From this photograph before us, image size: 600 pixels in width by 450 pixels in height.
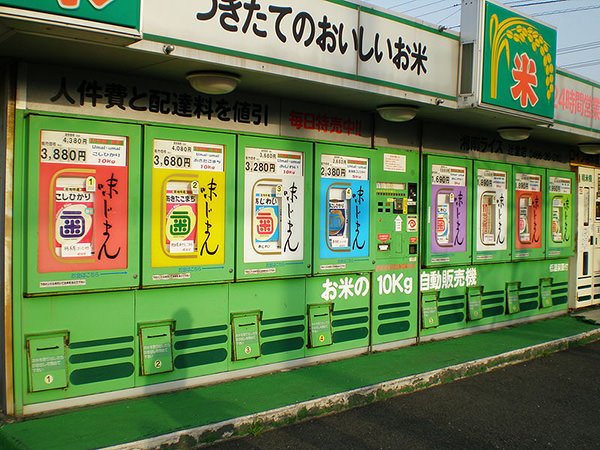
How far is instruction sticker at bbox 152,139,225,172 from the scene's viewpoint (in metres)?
5.70

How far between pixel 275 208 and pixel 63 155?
2.26 metres

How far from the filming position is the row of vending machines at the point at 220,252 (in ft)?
17.0

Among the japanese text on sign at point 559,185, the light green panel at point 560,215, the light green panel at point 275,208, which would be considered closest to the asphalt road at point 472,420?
the light green panel at point 275,208

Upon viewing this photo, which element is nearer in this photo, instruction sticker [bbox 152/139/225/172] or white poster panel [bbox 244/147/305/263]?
instruction sticker [bbox 152/139/225/172]

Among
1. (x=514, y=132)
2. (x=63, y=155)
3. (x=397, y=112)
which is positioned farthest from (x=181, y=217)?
(x=514, y=132)

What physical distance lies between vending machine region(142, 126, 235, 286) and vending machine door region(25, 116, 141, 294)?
161 millimetres

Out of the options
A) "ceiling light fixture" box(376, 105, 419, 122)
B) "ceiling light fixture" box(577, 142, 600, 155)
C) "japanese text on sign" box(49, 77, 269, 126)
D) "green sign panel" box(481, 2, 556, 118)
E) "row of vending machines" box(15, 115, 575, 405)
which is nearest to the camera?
"row of vending machines" box(15, 115, 575, 405)

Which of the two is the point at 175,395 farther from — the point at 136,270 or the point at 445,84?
the point at 445,84

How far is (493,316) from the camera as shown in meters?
9.37

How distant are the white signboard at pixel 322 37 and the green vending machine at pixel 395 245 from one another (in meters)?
1.15

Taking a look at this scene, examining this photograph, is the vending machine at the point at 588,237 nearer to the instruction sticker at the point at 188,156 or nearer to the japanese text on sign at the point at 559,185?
the japanese text on sign at the point at 559,185

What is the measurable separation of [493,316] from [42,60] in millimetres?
7225

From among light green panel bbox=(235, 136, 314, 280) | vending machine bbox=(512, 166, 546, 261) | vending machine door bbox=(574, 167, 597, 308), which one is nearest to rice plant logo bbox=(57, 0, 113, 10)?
light green panel bbox=(235, 136, 314, 280)

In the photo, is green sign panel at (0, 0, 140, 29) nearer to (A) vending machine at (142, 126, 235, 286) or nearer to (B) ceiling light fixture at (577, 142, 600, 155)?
(A) vending machine at (142, 126, 235, 286)
